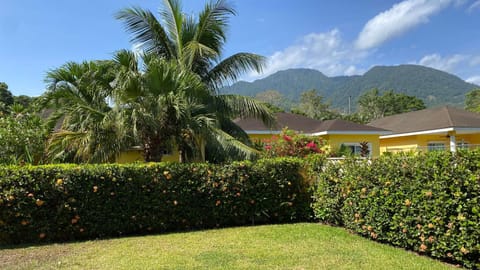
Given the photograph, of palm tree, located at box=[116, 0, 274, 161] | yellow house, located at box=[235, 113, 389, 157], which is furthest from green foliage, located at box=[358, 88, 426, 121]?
palm tree, located at box=[116, 0, 274, 161]

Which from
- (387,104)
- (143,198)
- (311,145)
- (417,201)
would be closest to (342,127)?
(311,145)

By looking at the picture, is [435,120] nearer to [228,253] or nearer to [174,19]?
[174,19]

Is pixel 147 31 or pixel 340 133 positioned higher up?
pixel 147 31

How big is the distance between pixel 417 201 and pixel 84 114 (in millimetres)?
7810

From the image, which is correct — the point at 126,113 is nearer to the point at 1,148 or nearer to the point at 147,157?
the point at 147,157

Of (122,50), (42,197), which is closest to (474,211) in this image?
(42,197)

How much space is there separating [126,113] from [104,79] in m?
2.34

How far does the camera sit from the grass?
16.6 ft

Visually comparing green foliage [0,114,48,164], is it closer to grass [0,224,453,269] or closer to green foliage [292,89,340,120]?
grass [0,224,453,269]

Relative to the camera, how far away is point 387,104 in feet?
189

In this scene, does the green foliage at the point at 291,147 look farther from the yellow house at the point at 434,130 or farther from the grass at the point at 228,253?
the grass at the point at 228,253

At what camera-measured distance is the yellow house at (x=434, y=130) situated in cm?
1525

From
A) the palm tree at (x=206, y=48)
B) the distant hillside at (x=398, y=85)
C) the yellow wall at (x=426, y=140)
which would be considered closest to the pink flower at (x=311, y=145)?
the palm tree at (x=206, y=48)

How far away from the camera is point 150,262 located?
5.26m
